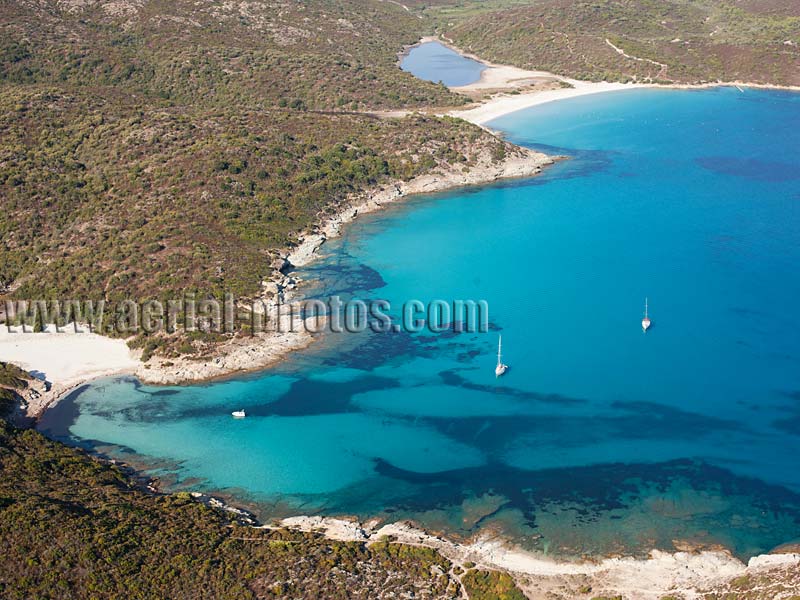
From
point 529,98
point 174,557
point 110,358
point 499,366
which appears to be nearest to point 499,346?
point 499,366

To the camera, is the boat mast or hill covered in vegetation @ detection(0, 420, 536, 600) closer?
hill covered in vegetation @ detection(0, 420, 536, 600)

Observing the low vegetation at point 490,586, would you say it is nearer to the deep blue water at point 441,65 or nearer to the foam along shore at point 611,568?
the foam along shore at point 611,568

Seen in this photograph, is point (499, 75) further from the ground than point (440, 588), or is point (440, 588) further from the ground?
point (499, 75)

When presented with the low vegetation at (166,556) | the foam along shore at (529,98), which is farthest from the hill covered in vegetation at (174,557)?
the foam along shore at (529,98)

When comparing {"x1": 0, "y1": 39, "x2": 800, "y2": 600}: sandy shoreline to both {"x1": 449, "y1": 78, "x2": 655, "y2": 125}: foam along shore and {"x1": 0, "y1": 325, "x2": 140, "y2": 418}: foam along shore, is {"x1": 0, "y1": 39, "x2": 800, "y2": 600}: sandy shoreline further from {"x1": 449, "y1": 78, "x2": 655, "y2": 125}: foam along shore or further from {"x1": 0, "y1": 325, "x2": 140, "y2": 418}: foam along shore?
{"x1": 449, "y1": 78, "x2": 655, "y2": 125}: foam along shore

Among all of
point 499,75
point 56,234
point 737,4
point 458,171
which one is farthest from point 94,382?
point 737,4

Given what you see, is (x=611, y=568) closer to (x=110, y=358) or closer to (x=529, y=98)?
(x=110, y=358)

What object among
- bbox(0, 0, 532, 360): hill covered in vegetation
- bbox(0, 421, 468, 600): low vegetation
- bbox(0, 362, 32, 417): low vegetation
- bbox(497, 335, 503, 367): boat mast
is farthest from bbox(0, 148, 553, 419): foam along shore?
bbox(0, 421, 468, 600): low vegetation

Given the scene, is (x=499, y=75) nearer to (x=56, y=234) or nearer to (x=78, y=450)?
(x=56, y=234)
